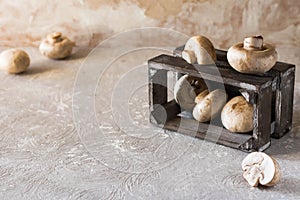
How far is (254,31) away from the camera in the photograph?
191 cm

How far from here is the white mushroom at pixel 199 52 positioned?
1.38 metres

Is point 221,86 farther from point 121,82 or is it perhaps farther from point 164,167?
point 121,82

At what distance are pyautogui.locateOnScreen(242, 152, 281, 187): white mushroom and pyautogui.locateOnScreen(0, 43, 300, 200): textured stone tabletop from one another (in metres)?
0.02

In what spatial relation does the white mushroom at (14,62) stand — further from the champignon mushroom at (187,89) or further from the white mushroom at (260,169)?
the white mushroom at (260,169)

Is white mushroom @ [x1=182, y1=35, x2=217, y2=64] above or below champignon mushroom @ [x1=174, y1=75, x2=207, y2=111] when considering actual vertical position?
above

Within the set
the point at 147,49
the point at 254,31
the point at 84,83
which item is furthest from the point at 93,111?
the point at 254,31

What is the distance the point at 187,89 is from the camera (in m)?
1.45

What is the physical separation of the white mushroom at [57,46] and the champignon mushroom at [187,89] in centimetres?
56

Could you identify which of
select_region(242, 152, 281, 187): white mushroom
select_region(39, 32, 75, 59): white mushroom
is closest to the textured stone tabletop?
select_region(242, 152, 281, 187): white mushroom

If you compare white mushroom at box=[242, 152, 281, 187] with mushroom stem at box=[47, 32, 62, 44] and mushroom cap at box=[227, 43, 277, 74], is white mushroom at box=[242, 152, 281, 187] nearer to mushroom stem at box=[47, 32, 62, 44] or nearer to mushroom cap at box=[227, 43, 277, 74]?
mushroom cap at box=[227, 43, 277, 74]

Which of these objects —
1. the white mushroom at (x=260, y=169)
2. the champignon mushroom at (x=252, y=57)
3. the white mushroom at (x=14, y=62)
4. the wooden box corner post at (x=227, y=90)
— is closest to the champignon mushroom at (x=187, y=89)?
the wooden box corner post at (x=227, y=90)

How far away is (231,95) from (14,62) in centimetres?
68

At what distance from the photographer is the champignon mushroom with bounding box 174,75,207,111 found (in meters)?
1.44

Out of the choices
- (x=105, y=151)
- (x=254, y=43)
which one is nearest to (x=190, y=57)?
(x=254, y=43)
